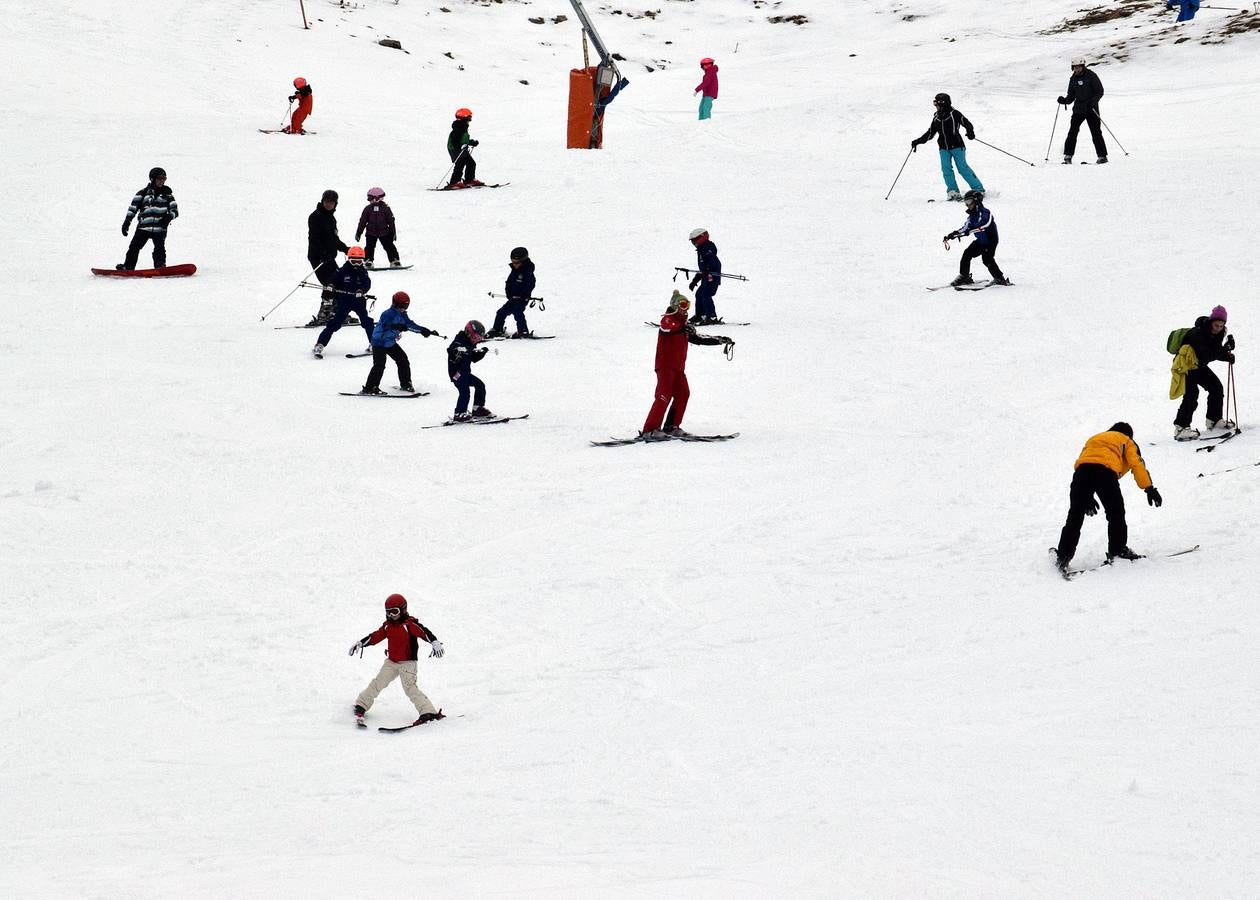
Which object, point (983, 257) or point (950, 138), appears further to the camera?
point (950, 138)

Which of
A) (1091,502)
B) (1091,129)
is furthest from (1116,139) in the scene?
(1091,502)

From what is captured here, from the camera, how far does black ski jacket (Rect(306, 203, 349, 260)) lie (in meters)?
17.0

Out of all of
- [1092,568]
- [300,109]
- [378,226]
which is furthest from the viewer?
[300,109]

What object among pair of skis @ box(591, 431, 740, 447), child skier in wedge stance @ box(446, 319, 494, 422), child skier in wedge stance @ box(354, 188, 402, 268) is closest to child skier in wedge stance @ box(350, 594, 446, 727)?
pair of skis @ box(591, 431, 740, 447)

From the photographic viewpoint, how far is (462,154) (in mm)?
23047

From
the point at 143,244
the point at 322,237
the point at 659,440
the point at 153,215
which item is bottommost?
the point at 659,440

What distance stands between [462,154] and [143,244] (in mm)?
6430

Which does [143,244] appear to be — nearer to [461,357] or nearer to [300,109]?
[461,357]

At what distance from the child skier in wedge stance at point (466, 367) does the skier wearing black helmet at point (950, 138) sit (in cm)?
905

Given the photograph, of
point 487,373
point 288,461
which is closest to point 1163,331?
point 487,373

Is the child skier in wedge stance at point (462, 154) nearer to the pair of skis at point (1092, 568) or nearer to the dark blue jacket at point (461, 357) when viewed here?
the dark blue jacket at point (461, 357)

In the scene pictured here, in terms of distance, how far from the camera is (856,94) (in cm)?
2884

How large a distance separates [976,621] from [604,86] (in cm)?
1923

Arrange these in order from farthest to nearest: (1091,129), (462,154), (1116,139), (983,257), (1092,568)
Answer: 1. (1116,139)
2. (462,154)
3. (1091,129)
4. (983,257)
5. (1092,568)
